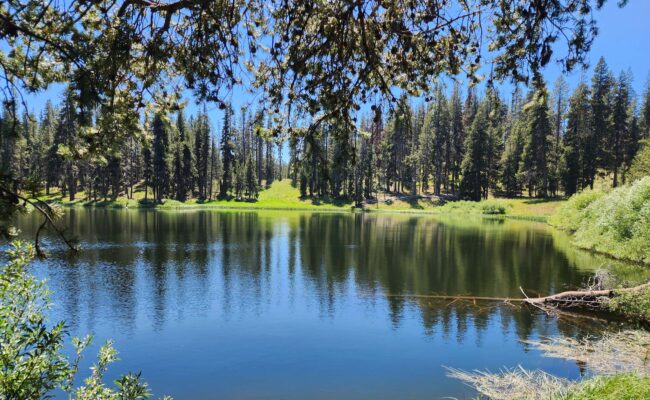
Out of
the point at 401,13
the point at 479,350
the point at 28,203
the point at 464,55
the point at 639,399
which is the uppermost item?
the point at 401,13

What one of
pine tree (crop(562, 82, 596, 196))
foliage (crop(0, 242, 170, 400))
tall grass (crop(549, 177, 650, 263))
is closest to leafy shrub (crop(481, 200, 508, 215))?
pine tree (crop(562, 82, 596, 196))

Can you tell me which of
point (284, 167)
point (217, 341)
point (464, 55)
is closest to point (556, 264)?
point (217, 341)

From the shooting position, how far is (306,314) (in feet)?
61.8

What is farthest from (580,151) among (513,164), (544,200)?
(513,164)

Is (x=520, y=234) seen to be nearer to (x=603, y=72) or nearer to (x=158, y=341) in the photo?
(x=158, y=341)

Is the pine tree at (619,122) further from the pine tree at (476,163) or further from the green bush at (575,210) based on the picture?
the green bush at (575,210)

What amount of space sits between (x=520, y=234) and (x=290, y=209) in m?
52.3

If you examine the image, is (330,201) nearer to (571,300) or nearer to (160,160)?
(160,160)

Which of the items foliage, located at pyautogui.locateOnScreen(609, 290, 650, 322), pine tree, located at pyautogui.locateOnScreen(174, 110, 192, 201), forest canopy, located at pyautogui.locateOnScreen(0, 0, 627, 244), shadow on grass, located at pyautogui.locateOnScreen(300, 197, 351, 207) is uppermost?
pine tree, located at pyautogui.locateOnScreen(174, 110, 192, 201)

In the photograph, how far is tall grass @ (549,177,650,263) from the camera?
2797 cm

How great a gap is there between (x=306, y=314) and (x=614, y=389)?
498 inches

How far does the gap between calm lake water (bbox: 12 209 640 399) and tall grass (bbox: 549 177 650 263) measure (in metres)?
1.94

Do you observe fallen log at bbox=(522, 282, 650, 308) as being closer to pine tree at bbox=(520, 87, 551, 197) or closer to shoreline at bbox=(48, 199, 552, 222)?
shoreline at bbox=(48, 199, 552, 222)

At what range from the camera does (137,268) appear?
26.9 meters
